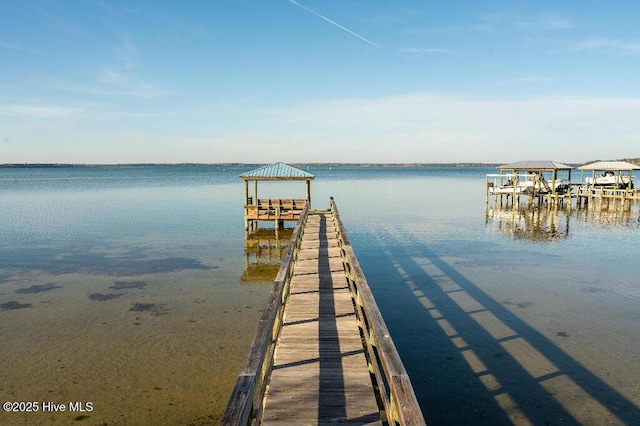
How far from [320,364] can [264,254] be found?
1577 cm

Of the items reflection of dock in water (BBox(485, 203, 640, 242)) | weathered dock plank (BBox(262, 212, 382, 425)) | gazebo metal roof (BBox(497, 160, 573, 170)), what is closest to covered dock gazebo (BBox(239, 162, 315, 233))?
reflection of dock in water (BBox(485, 203, 640, 242))

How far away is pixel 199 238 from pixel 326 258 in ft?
46.6

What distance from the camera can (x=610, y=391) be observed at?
29.1ft

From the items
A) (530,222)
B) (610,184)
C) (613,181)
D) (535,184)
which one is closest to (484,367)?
(530,222)

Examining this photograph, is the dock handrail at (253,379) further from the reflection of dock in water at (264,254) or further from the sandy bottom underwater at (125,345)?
the reflection of dock in water at (264,254)

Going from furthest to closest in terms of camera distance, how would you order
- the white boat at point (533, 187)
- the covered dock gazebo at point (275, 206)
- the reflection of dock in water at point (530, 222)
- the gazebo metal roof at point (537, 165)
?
the white boat at point (533, 187) → the gazebo metal roof at point (537, 165) → the covered dock gazebo at point (275, 206) → the reflection of dock in water at point (530, 222)

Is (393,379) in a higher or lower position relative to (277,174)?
lower

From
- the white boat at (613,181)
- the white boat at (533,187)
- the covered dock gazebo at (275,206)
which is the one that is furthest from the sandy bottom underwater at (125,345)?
the white boat at (613,181)

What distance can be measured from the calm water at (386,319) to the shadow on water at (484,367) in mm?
42

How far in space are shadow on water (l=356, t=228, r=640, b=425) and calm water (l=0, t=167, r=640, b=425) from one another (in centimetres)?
4

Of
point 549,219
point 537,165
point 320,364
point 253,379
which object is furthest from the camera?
point 537,165

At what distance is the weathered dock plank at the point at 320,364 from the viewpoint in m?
5.61

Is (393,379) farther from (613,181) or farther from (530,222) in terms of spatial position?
(613,181)

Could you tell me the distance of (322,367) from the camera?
6859mm
